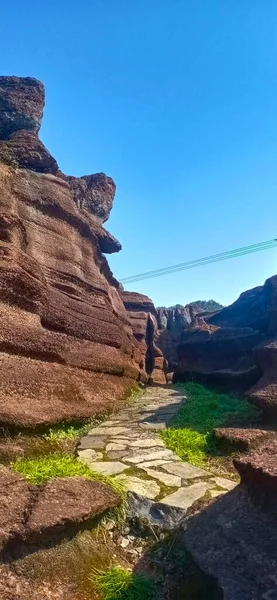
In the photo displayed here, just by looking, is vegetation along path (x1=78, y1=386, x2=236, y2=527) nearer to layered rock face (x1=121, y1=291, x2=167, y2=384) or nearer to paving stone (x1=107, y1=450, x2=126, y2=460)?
paving stone (x1=107, y1=450, x2=126, y2=460)

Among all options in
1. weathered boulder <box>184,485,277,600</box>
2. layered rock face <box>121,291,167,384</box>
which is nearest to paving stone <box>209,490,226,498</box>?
weathered boulder <box>184,485,277,600</box>

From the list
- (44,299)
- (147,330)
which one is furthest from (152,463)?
(147,330)

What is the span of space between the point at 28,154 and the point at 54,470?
1065 cm

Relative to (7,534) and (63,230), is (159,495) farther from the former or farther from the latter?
(63,230)

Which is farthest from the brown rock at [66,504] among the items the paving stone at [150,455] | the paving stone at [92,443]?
the paving stone at [92,443]

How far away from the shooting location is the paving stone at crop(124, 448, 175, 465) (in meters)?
5.57

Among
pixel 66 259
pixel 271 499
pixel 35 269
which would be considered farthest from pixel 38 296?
pixel 271 499

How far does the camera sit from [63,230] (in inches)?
477

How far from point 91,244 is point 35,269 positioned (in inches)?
203

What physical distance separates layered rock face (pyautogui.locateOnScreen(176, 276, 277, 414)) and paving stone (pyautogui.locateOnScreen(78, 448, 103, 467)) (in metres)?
4.30

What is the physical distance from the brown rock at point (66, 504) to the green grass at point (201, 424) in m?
1.90

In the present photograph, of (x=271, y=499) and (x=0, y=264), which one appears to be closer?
(x=271, y=499)

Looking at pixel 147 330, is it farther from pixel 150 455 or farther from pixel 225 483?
pixel 225 483

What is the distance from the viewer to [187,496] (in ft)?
14.3
